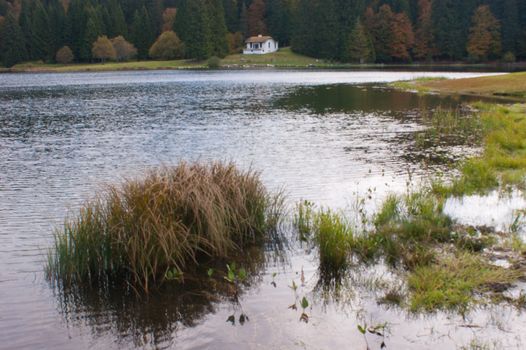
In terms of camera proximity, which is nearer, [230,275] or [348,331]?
[348,331]

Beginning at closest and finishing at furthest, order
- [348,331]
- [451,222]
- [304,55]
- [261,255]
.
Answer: [348,331] < [261,255] < [451,222] < [304,55]

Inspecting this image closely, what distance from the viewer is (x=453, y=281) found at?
28.5ft

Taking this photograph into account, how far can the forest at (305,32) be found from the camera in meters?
127

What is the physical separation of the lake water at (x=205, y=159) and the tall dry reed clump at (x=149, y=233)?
23.2 inches

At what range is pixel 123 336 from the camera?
8016 millimetres

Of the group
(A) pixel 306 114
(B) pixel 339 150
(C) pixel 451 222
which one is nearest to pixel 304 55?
(A) pixel 306 114

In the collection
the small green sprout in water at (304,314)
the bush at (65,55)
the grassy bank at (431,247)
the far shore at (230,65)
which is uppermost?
the bush at (65,55)

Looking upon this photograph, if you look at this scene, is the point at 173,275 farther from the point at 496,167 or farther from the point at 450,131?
the point at 450,131

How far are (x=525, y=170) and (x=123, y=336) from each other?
12742 millimetres

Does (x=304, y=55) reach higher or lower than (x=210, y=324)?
higher

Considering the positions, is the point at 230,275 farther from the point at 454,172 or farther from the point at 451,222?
the point at 454,172

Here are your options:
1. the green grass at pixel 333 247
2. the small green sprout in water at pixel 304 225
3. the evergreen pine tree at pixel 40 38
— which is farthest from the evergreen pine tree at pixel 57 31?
the green grass at pixel 333 247

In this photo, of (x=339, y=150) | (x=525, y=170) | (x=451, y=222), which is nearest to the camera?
(x=451, y=222)

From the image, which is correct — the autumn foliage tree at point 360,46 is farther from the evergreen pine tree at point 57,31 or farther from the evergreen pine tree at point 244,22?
the evergreen pine tree at point 57,31
